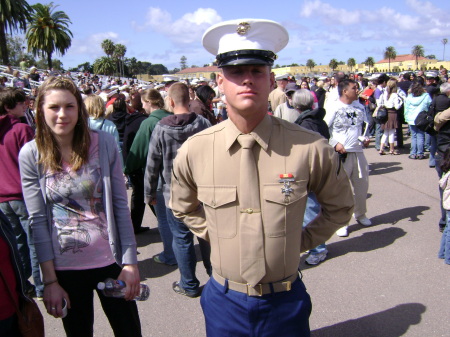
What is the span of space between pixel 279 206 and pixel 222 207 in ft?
0.85

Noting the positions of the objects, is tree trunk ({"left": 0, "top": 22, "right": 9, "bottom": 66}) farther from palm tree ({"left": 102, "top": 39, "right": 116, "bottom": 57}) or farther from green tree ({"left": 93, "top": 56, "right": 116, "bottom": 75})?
palm tree ({"left": 102, "top": 39, "right": 116, "bottom": 57})

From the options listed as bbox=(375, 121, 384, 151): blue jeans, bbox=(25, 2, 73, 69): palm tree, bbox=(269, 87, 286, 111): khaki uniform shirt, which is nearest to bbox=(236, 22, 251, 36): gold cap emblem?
bbox=(269, 87, 286, 111): khaki uniform shirt

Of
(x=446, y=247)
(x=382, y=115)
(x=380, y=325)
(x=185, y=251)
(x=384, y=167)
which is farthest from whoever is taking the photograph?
(x=382, y=115)

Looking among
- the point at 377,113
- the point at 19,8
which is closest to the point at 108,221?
the point at 377,113

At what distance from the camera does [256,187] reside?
1742 mm

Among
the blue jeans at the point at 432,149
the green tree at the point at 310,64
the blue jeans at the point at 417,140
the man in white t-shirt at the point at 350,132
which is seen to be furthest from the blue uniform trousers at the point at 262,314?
the green tree at the point at 310,64

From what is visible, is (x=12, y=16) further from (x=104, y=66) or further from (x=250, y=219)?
(x=250, y=219)

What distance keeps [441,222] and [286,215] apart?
176 inches

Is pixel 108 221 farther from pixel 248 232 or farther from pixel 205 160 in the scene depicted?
pixel 248 232

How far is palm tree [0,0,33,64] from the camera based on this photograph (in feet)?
122

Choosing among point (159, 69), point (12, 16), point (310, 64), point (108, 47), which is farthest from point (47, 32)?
point (159, 69)

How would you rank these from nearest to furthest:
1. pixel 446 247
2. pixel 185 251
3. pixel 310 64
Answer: pixel 185 251, pixel 446 247, pixel 310 64

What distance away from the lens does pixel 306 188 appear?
5.88 feet

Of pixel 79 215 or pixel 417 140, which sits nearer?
pixel 79 215
